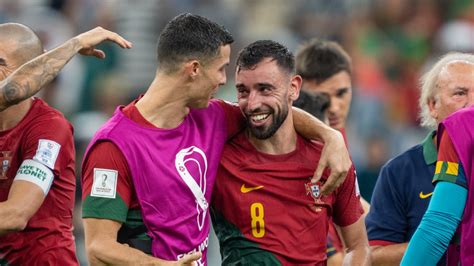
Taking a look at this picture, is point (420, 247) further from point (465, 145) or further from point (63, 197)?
point (63, 197)

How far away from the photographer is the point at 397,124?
12641 mm

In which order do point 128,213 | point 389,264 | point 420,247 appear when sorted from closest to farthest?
point 420,247 → point 128,213 → point 389,264

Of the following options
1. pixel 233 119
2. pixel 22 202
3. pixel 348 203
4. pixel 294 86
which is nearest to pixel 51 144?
pixel 22 202

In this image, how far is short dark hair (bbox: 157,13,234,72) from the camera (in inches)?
228

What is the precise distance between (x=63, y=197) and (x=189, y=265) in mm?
1057

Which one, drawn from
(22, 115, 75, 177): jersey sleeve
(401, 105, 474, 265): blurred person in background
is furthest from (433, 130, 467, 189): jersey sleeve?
(22, 115, 75, 177): jersey sleeve

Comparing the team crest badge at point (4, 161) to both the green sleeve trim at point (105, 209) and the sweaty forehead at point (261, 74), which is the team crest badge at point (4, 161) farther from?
the sweaty forehead at point (261, 74)

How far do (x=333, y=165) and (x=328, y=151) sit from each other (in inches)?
4.1

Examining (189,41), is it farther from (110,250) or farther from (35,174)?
(110,250)

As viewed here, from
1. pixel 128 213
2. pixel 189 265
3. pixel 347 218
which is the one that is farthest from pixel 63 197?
pixel 347 218

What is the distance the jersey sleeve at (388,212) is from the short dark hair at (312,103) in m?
0.99

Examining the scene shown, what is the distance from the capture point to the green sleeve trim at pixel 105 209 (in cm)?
543

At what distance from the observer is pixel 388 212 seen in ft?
21.1

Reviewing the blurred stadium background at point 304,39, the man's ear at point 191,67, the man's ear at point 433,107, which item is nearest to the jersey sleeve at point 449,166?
the man's ear at point 433,107
